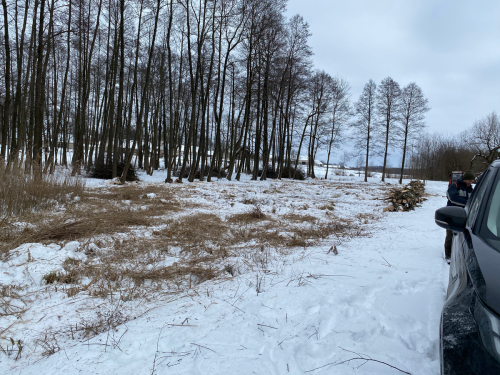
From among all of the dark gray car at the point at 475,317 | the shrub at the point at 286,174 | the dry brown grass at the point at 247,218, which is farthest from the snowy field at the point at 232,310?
the shrub at the point at 286,174

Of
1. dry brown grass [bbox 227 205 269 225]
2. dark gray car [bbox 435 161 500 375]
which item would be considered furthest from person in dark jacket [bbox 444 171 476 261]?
dry brown grass [bbox 227 205 269 225]

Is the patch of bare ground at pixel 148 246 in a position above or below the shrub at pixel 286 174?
below

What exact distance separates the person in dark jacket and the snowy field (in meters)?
0.27

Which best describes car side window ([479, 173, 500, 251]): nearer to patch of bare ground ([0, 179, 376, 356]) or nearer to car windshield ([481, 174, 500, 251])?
car windshield ([481, 174, 500, 251])

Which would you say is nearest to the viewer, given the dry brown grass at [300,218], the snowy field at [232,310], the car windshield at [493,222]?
the car windshield at [493,222]

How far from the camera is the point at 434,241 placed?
5.39 m

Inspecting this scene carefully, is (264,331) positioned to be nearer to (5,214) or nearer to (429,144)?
(5,214)

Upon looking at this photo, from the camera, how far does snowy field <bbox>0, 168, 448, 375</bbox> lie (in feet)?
6.14

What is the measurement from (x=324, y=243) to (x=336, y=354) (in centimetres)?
335

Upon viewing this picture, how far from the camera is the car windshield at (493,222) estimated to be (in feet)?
5.24

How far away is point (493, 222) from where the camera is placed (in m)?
1.75

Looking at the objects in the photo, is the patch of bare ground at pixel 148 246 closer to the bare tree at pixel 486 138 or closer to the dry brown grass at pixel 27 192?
the dry brown grass at pixel 27 192

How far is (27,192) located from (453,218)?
8052 millimetres

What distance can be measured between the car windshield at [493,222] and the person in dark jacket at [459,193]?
255cm
